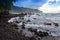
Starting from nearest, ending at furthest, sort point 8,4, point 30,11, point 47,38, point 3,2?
point 47,38, point 3,2, point 8,4, point 30,11

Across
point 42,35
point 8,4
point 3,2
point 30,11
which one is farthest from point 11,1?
point 42,35

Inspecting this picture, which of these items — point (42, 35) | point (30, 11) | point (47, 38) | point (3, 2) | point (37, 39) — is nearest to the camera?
point (37, 39)

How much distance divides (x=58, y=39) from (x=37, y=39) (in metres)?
1.59

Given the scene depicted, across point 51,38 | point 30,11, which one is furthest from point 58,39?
point 30,11

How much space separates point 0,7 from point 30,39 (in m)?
26.0

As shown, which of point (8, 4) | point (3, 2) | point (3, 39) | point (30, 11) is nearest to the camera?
point (3, 39)

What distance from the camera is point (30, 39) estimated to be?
12.8m

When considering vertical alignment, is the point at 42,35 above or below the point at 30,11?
above

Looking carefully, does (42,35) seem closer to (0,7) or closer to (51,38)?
(51,38)

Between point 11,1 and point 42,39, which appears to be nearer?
point 42,39

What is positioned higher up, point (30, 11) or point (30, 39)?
point (30, 39)

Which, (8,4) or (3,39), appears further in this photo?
(8,4)

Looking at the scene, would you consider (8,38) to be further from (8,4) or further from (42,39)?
(8,4)

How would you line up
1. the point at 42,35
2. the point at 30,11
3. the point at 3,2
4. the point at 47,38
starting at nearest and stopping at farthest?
the point at 47,38
the point at 42,35
the point at 3,2
the point at 30,11
